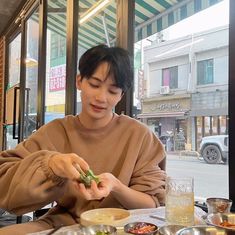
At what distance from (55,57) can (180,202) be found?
2882 millimetres

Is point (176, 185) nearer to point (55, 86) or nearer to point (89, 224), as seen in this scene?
point (89, 224)

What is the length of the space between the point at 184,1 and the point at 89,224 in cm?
171

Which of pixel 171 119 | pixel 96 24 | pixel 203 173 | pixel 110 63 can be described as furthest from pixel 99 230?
pixel 96 24

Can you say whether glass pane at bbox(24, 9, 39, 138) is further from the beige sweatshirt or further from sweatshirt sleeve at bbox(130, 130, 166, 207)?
sweatshirt sleeve at bbox(130, 130, 166, 207)

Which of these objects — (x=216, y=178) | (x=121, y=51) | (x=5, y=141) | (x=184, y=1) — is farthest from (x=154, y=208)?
(x=5, y=141)

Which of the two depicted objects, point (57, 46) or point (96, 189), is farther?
point (57, 46)

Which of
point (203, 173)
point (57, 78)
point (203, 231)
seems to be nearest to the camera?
point (203, 231)

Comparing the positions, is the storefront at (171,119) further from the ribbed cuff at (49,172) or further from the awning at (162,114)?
the ribbed cuff at (49,172)

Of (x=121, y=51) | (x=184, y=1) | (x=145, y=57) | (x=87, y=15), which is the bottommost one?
(x=121, y=51)

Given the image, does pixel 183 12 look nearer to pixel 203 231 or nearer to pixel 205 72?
pixel 205 72

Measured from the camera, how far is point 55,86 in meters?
3.50

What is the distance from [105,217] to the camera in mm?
1050

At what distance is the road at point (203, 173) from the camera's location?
1.60 metres

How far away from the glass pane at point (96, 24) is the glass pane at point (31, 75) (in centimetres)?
142
